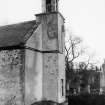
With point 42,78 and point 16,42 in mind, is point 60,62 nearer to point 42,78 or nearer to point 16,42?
point 42,78

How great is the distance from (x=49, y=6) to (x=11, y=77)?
8691mm

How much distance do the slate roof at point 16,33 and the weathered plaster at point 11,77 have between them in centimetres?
97

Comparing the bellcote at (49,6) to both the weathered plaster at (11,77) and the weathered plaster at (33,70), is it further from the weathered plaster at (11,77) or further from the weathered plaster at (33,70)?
the weathered plaster at (11,77)

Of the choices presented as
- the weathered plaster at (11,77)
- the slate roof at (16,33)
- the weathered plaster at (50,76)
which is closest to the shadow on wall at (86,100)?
the weathered plaster at (50,76)

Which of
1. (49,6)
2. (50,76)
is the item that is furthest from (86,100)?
(49,6)

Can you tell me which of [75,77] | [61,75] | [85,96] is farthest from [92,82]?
[61,75]

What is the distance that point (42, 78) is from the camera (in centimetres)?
1891

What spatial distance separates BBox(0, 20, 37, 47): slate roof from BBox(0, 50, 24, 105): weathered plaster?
3.18ft

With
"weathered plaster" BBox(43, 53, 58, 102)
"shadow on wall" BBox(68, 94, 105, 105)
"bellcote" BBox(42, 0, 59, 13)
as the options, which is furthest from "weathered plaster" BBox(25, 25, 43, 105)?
"shadow on wall" BBox(68, 94, 105, 105)

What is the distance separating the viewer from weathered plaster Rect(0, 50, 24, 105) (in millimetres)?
15843

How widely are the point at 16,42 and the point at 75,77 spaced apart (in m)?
27.9

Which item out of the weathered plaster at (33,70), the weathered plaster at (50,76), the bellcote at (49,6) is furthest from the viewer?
the bellcote at (49,6)

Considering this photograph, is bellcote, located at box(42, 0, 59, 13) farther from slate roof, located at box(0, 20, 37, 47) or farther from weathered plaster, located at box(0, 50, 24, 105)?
weathered plaster, located at box(0, 50, 24, 105)

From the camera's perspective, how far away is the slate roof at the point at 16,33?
17.0 metres
